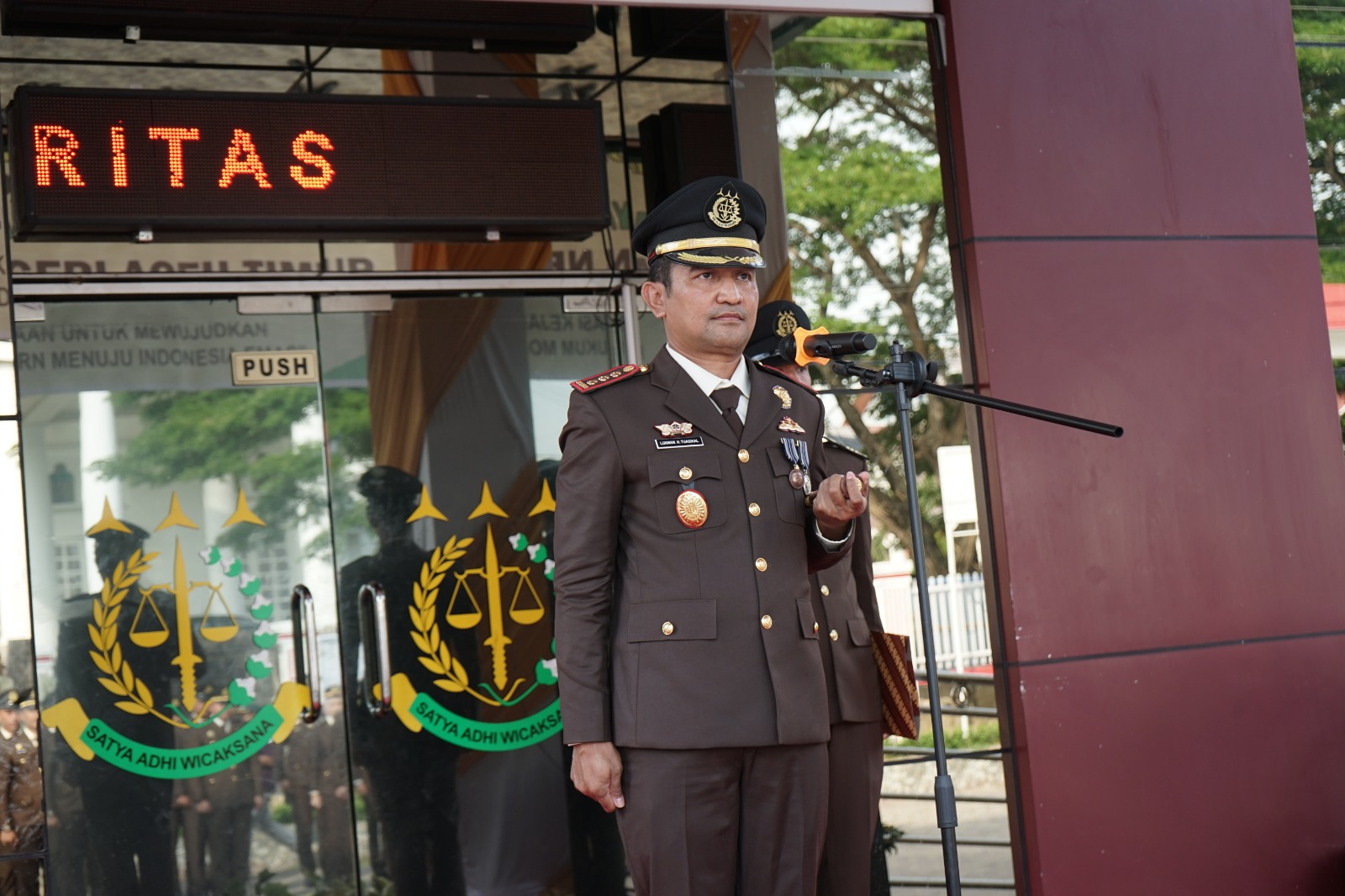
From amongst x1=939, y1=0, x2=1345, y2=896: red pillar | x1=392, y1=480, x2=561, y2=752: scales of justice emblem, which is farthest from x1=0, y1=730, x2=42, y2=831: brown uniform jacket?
x1=939, y1=0, x2=1345, y2=896: red pillar

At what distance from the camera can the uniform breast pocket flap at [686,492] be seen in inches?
113

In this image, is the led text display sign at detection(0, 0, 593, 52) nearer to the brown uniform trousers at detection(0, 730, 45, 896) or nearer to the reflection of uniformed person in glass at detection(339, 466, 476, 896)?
the reflection of uniformed person in glass at detection(339, 466, 476, 896)

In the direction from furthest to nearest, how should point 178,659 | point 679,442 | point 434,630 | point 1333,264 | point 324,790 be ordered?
point 1333,264, point 434,630, point 324,790, point 178,659, point 679,442

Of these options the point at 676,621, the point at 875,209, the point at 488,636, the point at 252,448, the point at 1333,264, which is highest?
the point at 875,209

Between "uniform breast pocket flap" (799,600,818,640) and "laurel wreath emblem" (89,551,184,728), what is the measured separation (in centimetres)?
241

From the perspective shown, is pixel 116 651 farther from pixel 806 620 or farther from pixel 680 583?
pixel 806 620

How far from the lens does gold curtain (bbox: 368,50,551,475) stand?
4.80 meters

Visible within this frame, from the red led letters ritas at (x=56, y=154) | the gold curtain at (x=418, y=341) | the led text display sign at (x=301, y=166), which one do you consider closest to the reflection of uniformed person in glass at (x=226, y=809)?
the gold curtain at (x=418, y=341)

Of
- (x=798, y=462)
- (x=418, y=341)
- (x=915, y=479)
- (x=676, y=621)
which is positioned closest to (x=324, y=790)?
(x=418, y=341)

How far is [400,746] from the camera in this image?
4730 millimetres

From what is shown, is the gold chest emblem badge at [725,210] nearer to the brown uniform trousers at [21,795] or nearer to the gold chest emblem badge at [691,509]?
the gold chest emblem badge at [691,509]

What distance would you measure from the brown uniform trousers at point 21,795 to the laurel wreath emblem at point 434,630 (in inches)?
52.8

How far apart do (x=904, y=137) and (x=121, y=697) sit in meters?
2.88

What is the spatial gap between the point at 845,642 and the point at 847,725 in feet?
0.57
